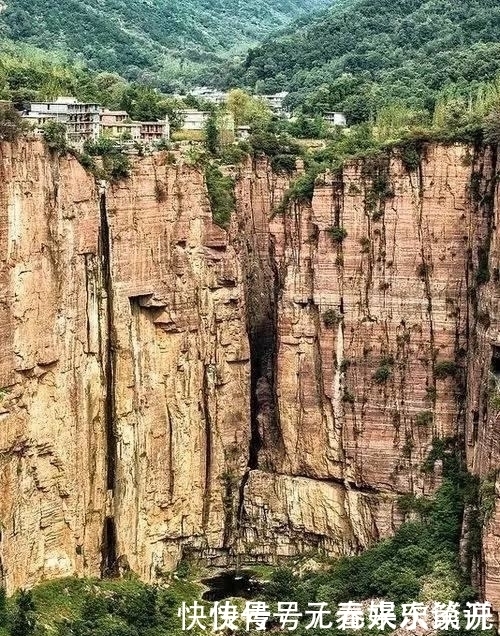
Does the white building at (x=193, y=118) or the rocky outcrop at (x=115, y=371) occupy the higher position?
the white building at (x=193, y=118)

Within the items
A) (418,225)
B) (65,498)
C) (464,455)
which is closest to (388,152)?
(418,225)

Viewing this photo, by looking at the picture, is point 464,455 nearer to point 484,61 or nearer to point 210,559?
point 210,559

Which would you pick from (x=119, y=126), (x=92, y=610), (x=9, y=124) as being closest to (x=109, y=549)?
(x=92, y=610)

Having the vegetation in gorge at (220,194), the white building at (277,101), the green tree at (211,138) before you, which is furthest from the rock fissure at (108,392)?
the white building at (277,101)

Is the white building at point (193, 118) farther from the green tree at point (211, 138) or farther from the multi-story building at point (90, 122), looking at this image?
the green tree at point (211, 138)

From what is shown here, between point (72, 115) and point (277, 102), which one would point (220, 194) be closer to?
point (72, 115)

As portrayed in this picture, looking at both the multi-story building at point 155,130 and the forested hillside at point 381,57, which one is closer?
the multi-story building at point 155,130

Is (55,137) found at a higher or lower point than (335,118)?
lower
